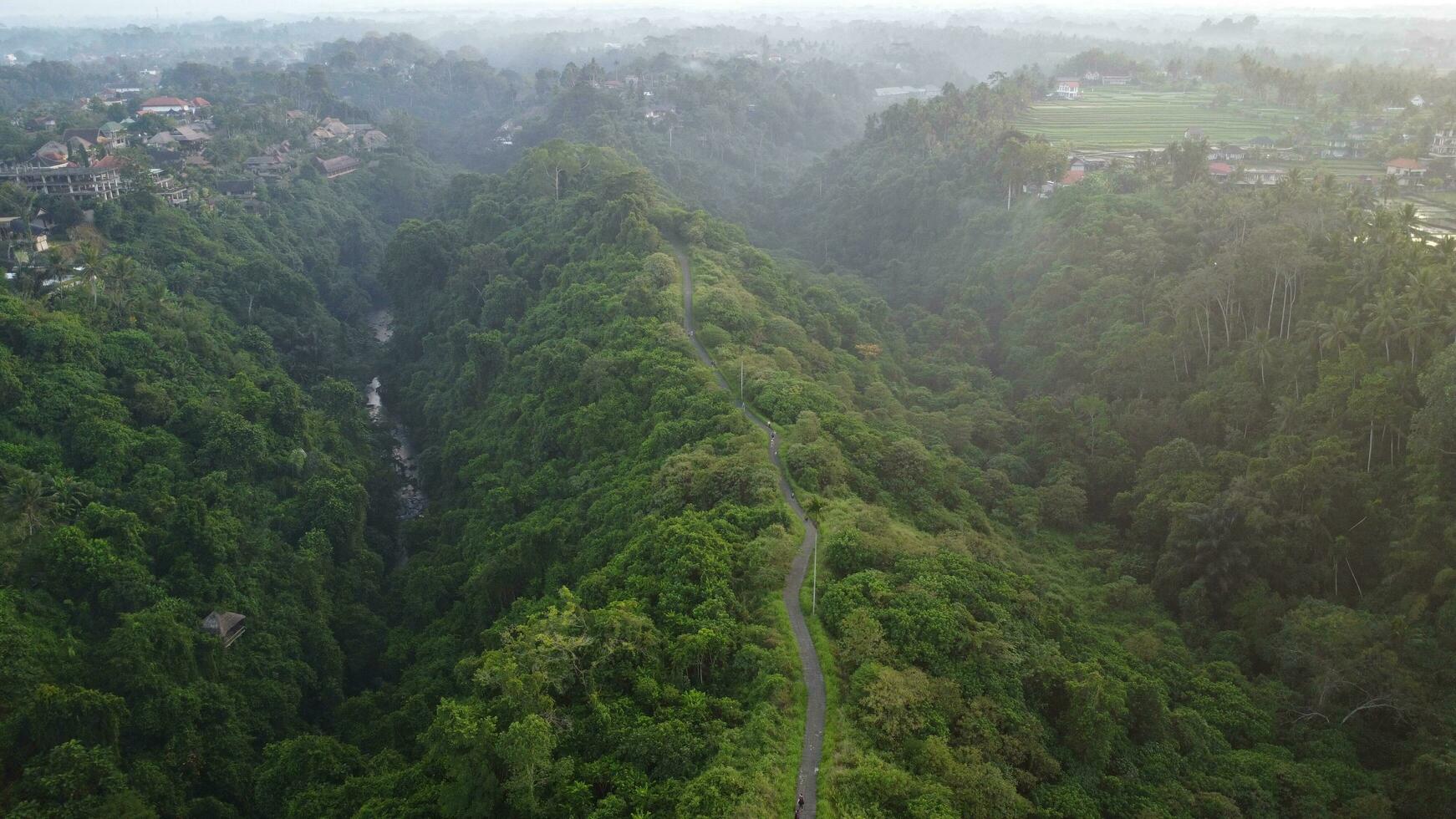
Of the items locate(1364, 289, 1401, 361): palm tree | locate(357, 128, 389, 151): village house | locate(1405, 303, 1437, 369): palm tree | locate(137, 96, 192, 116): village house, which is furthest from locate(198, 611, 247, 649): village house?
locate(137, 96, 192, 116): village house

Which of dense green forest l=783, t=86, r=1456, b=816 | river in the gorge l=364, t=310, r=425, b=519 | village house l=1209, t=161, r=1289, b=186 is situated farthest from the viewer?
village house l=1209, t=161, r=1289, b=186

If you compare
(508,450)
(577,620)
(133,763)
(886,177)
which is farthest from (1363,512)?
(886,177)

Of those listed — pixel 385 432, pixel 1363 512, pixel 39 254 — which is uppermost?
pixel 39 254

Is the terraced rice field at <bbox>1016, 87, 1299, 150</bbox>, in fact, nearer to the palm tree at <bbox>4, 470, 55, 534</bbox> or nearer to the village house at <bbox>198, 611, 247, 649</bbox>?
the village house at <bbox>198, 611, 247, 649</bbox>

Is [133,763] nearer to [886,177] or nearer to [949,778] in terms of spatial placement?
[949,778]

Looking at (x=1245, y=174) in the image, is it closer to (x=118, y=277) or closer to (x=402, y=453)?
(x=402, y=453)
